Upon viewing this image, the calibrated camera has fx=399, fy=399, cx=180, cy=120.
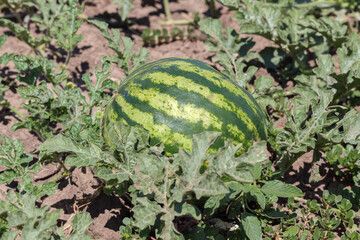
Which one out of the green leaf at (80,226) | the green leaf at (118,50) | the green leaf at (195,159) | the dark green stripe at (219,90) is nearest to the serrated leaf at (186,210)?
the green leaf at (195,159)

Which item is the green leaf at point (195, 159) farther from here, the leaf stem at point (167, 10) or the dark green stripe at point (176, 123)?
the leaf stem at point (167, 10)

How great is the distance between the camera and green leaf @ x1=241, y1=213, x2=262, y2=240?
2.64 m

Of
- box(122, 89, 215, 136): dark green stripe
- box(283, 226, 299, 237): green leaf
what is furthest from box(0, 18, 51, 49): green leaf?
box(283, 226, 299, 237): green leaf

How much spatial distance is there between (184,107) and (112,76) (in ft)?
5.74

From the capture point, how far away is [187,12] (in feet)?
17.4

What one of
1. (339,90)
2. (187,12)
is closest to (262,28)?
(339,90)

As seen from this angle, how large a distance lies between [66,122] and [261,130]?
1524mm

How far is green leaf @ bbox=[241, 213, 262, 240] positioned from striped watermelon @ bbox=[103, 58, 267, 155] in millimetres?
489

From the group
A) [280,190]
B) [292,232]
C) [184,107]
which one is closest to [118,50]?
[184,107]

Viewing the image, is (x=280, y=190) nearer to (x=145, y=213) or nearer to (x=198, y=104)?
(x=198, y=104)

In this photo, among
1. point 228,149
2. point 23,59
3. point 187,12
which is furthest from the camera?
point 187,12

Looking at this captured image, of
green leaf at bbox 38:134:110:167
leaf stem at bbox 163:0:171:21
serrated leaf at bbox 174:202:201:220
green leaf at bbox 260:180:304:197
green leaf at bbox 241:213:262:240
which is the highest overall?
leaf stem at bbox 163:0:171:21

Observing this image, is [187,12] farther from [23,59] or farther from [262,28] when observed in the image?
[23,59]

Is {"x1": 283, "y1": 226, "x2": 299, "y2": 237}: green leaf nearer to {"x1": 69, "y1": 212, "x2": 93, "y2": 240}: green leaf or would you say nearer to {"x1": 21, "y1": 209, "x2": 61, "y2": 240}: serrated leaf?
{"x1": 69, "y1": 212, "x2": 93, "y2": 240}: green leaf
